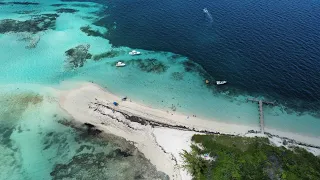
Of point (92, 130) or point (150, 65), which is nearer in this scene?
point (92, 130)

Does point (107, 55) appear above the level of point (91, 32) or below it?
below

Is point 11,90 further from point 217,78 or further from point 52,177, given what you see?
point 217,78

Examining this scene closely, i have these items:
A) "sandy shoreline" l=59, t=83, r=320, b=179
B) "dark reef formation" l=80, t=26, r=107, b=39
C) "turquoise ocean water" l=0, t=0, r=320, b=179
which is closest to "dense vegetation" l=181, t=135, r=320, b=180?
"sandy shoreline" l=59, t=83, r=320, b=179

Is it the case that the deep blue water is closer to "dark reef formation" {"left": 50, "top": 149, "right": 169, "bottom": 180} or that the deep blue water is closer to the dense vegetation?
the dense vegetation

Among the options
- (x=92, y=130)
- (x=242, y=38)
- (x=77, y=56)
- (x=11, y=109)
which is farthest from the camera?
(x=242, y=38)

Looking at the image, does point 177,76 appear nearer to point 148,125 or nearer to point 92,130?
point 148,125

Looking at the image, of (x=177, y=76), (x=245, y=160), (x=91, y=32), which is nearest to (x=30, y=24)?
(x=91, y=32)
